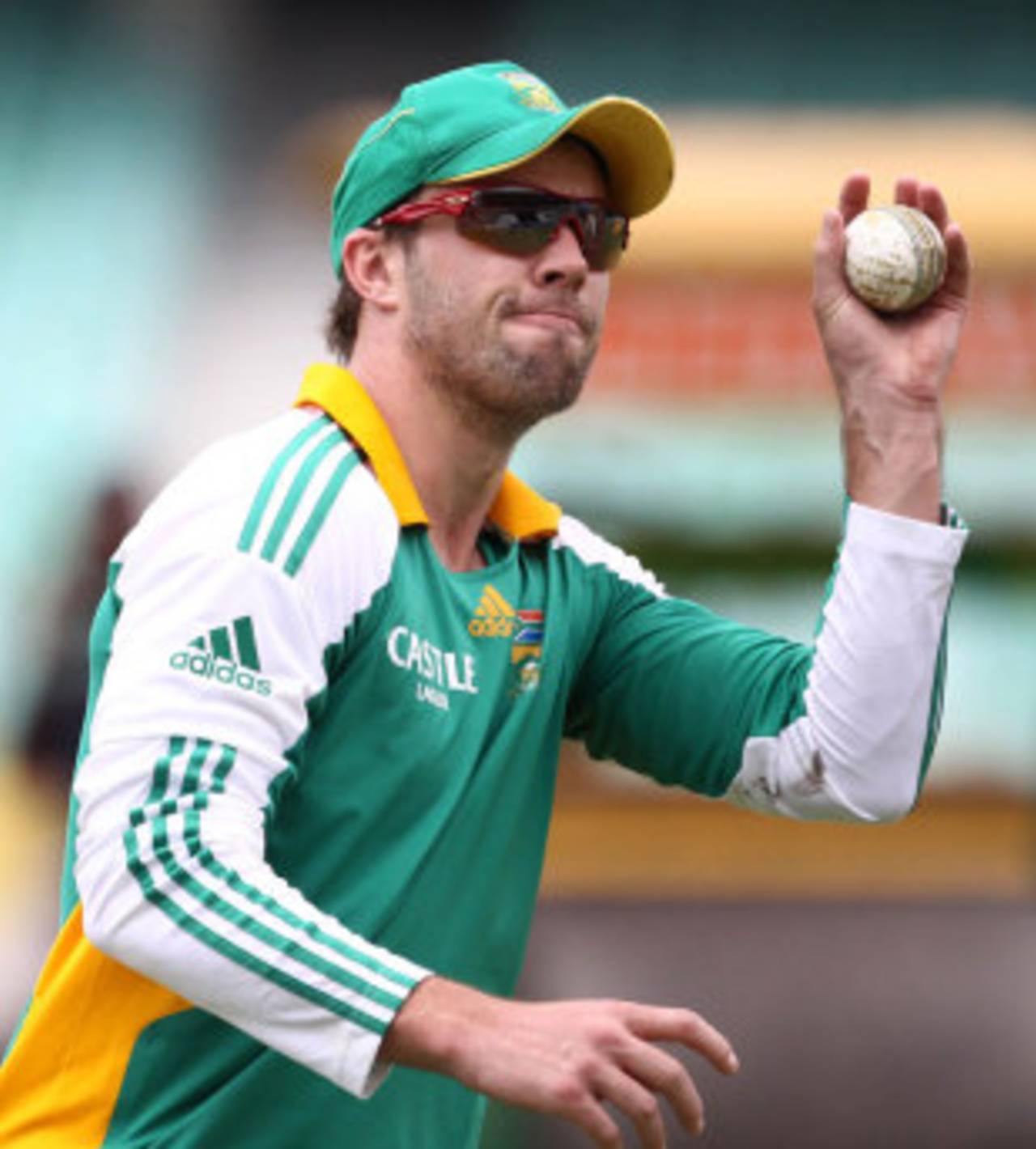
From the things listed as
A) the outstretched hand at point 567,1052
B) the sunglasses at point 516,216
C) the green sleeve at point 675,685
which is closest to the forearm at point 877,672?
the green sleeve at point 675,685

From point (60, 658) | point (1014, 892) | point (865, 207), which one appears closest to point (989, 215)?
point (1014, 892)

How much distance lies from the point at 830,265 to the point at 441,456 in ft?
1.96

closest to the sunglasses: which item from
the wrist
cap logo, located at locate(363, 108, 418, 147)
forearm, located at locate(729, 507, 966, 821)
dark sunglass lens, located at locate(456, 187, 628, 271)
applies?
dark sunglass lens, located at locate(456, 187, 628, 271)

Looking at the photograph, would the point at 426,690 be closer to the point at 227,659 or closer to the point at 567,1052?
the point at 227,659

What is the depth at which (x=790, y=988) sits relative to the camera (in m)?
7.05

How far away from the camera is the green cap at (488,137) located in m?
3.30

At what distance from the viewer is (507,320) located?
3305 millimetres

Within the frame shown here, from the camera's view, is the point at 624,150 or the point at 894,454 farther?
the point at 624,150

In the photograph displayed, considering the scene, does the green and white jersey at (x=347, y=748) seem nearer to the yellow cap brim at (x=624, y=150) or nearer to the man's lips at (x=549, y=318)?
the man's lips at (x=549, y=318)

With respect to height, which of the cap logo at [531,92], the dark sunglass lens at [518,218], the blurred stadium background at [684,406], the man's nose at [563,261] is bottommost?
the blurred stadium background at [684,406]

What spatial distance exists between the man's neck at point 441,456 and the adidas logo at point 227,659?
1.83ft

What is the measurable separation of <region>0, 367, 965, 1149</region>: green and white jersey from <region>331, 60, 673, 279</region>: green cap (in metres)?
0.32

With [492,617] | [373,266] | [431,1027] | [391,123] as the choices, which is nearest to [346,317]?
[373,266]

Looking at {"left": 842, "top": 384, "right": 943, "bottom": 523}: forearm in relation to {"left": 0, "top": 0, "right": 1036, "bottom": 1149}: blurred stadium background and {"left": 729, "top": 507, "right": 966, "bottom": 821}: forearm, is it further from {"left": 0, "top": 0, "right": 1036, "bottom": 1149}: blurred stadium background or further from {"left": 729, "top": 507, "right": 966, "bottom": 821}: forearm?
{"left": 0, "top": 0, "right": 1036, "bottom": 1149}: blurred stadium background
